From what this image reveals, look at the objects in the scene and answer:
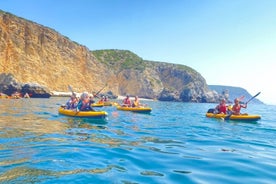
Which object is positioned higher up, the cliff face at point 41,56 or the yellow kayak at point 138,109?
the cliff face at point 41,56

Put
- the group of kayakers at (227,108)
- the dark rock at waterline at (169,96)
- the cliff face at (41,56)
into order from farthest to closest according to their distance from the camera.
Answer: the dark rock at waterline at (169,96)
the cliff face at (41,56)
the group of kayakers at (227,108)

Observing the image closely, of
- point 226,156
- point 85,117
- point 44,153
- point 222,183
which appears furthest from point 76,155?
point 85,117

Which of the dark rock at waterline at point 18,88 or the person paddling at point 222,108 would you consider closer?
the person paddling at point 222,108

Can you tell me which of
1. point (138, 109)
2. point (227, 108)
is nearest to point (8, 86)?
point (138, 109)

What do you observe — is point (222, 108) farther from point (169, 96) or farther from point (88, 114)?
point (169, 96)

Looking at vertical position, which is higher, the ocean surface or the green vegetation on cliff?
the green vegetation on cliff

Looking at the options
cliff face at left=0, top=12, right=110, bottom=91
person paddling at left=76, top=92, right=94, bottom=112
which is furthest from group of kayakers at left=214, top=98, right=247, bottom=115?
cliff face at left=0, top=12, right=110, bottom=91

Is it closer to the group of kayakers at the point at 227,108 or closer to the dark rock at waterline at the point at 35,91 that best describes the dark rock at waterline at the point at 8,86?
the dark rock at waterline at the point at 35,91

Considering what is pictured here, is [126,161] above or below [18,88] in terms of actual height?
below

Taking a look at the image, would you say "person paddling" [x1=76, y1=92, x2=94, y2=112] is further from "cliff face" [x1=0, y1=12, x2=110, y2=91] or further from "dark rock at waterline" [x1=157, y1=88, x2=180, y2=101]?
"dark rock at waterline" [x1=157, y1=88, x2=180, y2=101]

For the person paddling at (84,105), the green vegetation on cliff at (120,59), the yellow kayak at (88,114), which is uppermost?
the green vegetation on cliff at (120,59)

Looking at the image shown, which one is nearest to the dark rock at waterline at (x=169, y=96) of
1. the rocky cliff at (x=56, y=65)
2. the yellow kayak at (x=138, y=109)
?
the rocky cliff at (x=56, y=65)

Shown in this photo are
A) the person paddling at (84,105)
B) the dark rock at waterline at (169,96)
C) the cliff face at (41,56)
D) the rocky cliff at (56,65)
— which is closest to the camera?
the person paddling at (84,105)

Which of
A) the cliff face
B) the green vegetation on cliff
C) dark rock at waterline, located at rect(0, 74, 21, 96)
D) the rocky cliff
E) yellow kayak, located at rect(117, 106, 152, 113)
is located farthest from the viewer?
the green vegetation on cliff
